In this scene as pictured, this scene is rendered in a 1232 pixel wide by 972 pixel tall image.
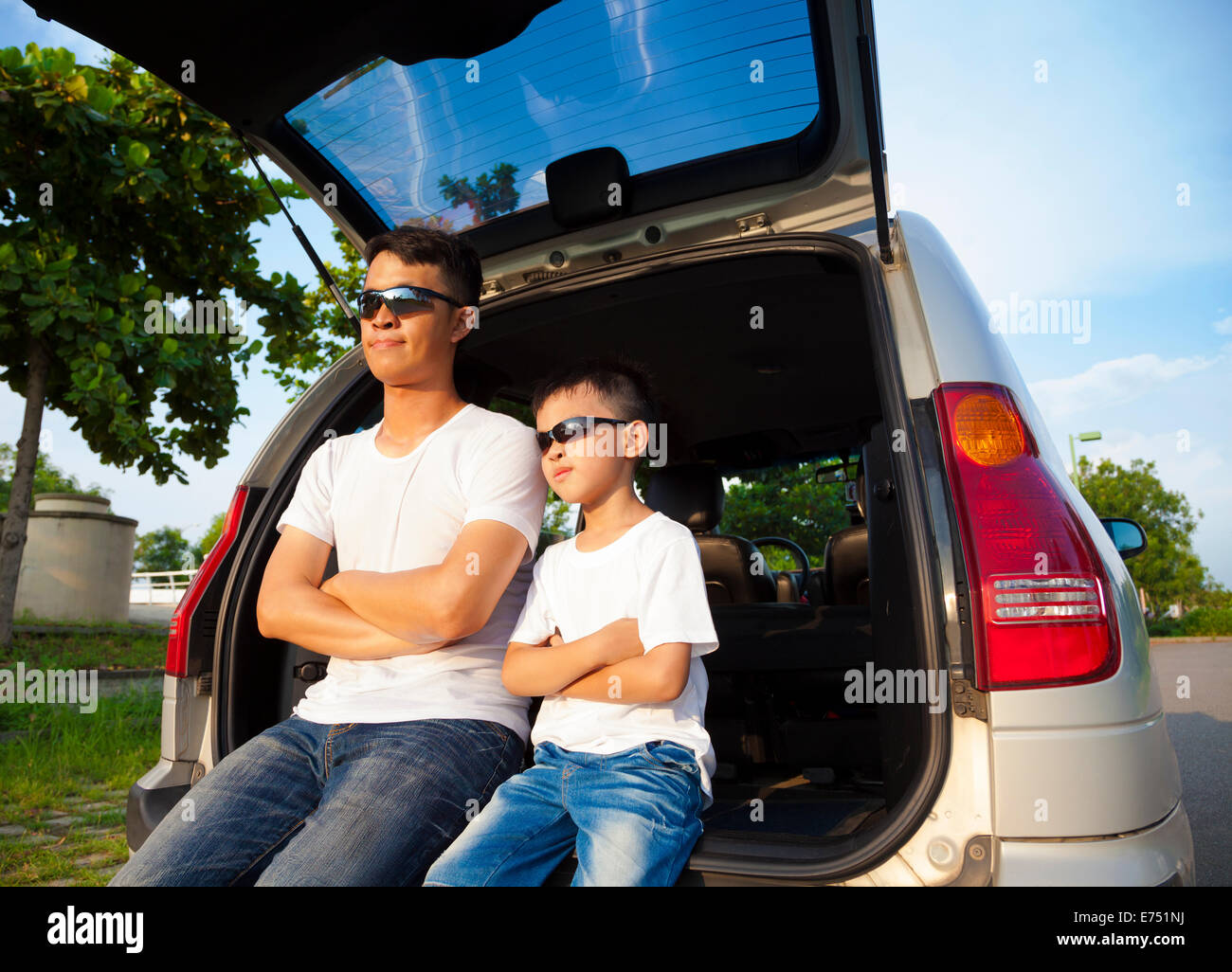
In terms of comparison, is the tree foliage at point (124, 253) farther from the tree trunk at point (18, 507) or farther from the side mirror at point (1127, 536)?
the side mirror at point (1127, 536)

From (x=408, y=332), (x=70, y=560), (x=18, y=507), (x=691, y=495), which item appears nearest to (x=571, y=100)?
(x=408, y=332)

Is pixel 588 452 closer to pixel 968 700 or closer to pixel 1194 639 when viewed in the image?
pixel 968 700

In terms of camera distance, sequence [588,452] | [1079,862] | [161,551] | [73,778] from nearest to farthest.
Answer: [1079,862] < [588,452] < [73,778] < [161,551]

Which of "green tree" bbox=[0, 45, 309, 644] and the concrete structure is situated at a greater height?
"green tree" bbox=[0, 45, 309, 644]

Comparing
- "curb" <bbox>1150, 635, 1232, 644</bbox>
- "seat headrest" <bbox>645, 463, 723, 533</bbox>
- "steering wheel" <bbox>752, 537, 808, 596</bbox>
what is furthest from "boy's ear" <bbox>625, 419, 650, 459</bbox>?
"curb" <bbox>1150, 635, 1232, 644</bbox>

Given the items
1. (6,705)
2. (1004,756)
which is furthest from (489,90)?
(6,705)

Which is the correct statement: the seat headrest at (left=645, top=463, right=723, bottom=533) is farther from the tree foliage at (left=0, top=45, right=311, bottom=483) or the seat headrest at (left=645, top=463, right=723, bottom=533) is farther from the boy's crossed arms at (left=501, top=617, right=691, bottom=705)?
the tree foliage at (left=0, top=45, right=311, bottom=483)

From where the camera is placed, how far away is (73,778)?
481 centimetres

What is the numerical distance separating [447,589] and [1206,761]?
5878mm

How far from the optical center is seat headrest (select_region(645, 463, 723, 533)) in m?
4.55

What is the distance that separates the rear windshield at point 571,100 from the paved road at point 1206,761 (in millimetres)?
1538

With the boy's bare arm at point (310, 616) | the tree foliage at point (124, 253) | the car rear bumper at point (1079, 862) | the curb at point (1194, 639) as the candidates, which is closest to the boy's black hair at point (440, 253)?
the boy's bare arm at point (310, 616)

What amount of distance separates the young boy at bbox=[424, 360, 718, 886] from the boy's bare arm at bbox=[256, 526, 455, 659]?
10.7 inches
